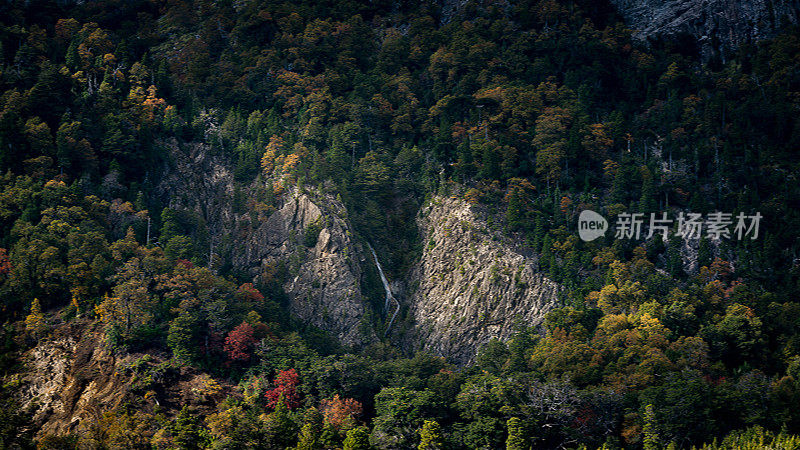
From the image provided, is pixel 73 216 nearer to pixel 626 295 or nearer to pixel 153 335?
pixel 153 335

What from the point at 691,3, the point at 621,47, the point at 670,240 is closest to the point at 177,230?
the point at 670,240

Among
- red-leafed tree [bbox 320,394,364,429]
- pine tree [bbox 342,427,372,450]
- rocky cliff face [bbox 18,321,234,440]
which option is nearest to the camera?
pine tree [bbox 342,427,372,450]

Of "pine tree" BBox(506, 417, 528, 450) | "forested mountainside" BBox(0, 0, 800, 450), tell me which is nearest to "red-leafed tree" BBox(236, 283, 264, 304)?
"forested mountainside" BBox(0, 0, 800, 450)

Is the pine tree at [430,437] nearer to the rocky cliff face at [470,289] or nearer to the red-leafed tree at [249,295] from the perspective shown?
the rocky cliff face at [470,289]

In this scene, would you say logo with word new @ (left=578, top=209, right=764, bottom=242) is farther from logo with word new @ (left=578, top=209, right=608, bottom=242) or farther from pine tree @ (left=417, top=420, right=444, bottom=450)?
pine tree @ (left=417, top=420, right=444, bottom=450)

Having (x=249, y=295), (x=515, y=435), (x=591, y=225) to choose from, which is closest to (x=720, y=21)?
(x=591, y=225)

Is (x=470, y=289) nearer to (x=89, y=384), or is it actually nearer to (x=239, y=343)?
(x=239, y=343)

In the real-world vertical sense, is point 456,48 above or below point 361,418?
above
